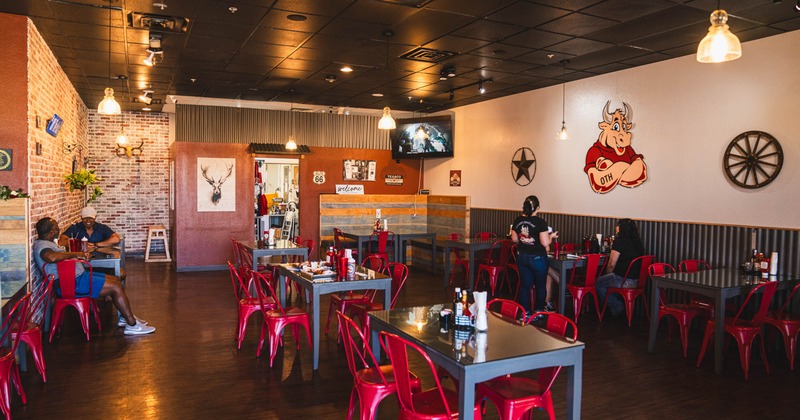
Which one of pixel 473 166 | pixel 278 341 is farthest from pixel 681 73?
pixel 278 341

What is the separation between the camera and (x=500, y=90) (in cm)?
925

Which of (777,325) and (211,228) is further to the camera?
(211,228)

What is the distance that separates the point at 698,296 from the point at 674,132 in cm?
204

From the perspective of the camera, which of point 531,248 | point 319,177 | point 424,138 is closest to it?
point 531,248

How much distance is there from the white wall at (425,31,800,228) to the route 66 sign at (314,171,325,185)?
11.9 ft

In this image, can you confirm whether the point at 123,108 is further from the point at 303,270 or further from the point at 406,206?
the point at 303,270

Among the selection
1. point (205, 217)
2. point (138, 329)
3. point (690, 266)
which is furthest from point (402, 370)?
point (205, 217)

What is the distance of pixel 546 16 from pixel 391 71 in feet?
9.87

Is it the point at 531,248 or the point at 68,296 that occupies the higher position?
the point at 531,248

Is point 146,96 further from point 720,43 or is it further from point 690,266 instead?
point 720,43

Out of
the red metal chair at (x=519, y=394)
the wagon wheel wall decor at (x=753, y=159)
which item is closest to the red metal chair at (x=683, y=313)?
the wagon wheel wall decor at (x=753, y=159)

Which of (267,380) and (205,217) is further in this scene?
(205,217)

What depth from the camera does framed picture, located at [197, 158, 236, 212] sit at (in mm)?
10562

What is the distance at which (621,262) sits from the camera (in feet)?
22.4
